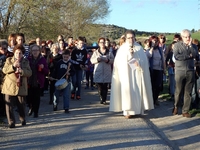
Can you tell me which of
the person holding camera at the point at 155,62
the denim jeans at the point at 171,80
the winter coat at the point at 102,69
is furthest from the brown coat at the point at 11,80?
the denim jeans at the point at 171,80

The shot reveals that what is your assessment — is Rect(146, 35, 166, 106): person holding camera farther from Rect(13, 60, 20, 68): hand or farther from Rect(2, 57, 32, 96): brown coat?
Rect(13, 60, 20, 68): hand

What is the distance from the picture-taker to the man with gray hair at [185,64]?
10.3 m

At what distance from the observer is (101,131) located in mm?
8523

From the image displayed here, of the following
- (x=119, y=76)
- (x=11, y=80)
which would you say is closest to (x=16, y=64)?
(x=11, y=80)

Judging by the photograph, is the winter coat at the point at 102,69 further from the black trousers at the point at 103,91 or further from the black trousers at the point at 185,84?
the black trousers at the point at 185,84

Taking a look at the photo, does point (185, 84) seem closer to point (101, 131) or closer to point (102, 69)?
point (102, 69)

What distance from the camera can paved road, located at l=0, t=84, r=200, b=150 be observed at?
7.50m

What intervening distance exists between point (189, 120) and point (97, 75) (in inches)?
140

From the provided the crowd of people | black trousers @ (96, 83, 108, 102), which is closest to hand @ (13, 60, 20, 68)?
the crowd of people

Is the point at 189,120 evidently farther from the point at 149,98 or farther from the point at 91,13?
the point at 91,13

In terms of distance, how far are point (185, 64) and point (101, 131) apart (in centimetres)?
312

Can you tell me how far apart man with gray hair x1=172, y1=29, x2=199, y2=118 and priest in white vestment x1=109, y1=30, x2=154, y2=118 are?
797 mm

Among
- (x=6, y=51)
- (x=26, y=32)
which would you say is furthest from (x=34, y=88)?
(x=26, y=32)

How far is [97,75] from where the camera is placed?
12625 millimetres
